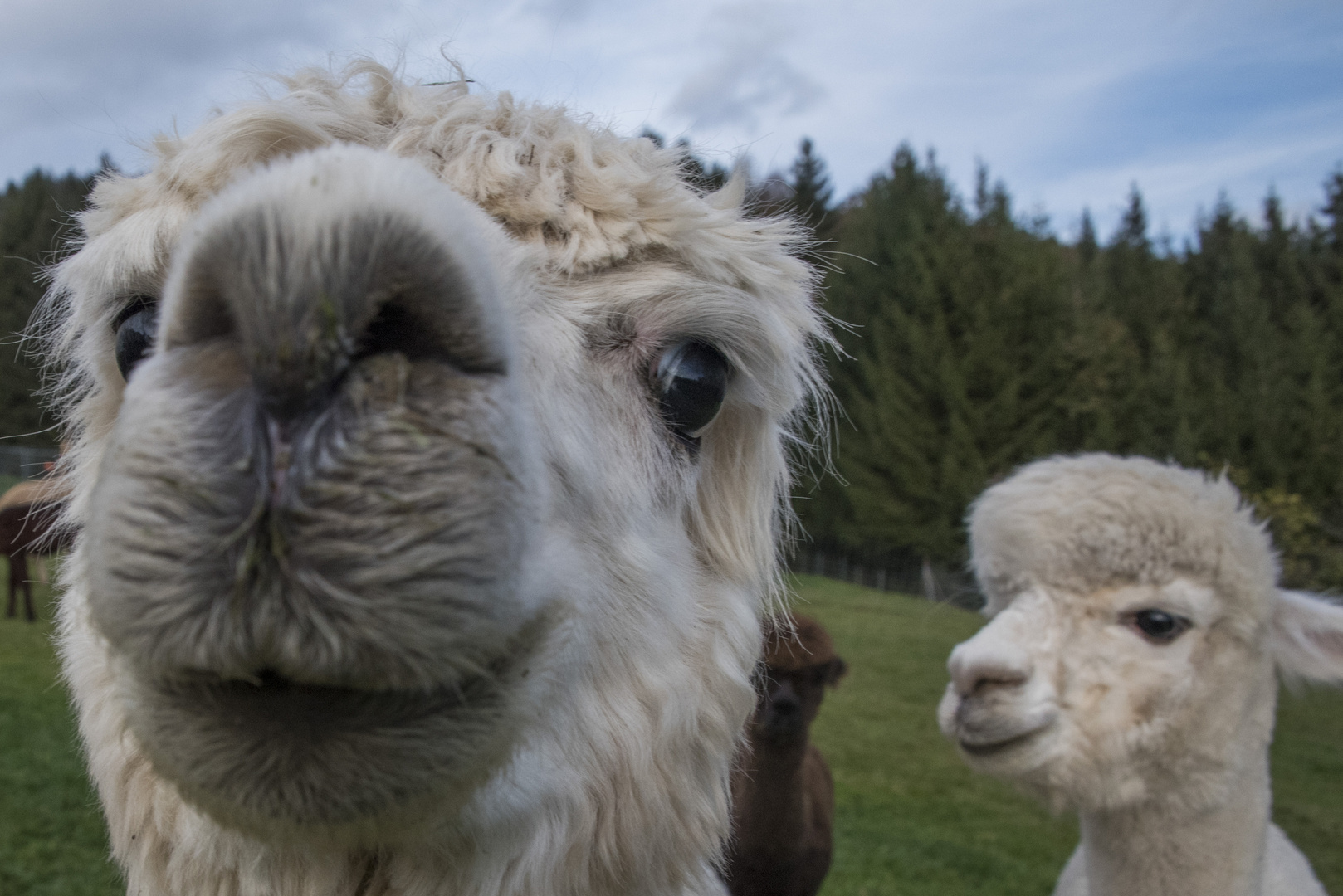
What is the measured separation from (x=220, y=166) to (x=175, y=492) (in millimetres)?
774

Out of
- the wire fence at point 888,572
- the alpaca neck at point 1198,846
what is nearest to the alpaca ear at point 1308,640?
the alpaca neck at point 1198,846

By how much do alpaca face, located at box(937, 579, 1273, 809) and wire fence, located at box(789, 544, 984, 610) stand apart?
2334 centimetres

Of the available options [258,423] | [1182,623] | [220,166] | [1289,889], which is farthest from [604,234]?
[1289,889]

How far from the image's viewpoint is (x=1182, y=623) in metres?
3.05

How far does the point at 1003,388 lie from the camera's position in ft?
96.3

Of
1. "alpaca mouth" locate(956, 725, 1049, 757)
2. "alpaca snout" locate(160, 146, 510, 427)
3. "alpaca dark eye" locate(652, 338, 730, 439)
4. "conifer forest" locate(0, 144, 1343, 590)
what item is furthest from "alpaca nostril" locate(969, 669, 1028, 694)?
"conifer forest" locate(0, 144, 1343, 590)

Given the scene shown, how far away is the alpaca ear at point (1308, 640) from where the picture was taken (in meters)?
3.08

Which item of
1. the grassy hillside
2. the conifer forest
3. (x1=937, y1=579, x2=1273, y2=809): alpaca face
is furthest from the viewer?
the conifer forest

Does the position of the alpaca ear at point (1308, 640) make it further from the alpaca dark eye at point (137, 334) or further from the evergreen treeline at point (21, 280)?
the evergreen treeline at point (21, 280)

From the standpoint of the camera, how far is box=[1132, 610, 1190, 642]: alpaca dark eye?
9.99 feet

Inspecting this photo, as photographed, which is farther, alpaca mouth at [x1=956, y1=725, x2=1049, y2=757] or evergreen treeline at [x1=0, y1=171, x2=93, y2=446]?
evergreen treeline at [x1=0, y1=171, x2=93, y2=446]

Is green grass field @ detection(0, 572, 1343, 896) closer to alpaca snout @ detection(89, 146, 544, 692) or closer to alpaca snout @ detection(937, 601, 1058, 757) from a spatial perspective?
alpaca snout @ detection(937, 601, 1058, 757)

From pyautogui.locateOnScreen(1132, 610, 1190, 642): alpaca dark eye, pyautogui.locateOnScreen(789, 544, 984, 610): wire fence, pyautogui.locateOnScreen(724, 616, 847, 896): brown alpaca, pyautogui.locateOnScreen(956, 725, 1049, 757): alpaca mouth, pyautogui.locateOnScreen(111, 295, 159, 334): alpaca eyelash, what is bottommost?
pyautogui.locateOnScreen(789, 544, 984, 610): wire fence

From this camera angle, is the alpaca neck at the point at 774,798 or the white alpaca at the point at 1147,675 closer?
the white alpaca at the point at 1147,675
